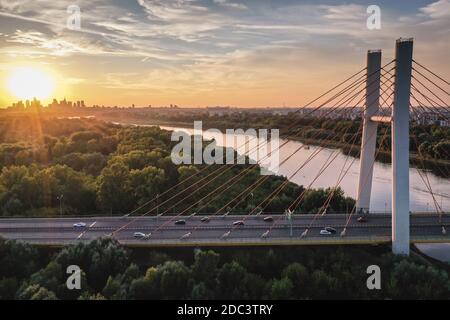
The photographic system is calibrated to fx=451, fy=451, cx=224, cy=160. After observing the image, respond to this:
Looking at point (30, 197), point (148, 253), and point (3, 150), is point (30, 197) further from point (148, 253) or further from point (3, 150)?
point (3, 150)

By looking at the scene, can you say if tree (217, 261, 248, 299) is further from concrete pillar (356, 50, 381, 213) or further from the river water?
the river water

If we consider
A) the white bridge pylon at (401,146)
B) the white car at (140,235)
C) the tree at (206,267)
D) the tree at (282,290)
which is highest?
the white bridge pylon at (401,146)

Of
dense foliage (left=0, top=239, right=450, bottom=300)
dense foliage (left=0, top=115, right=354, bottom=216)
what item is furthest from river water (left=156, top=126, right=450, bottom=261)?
dense foliage (left=0, top=239, right=450, bottom=300)

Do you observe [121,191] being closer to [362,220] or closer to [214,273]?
[214,273]

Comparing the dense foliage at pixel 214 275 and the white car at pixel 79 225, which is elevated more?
the white car at pixel 79 225

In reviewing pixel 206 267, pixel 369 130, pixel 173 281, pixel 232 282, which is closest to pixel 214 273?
pixel 206 267

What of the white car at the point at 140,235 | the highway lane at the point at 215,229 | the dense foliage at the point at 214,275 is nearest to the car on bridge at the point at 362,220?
the highway lane at the point at 215,229

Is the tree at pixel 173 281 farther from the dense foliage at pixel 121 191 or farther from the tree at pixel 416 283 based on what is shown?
the dense foliage at pixel 121 191
